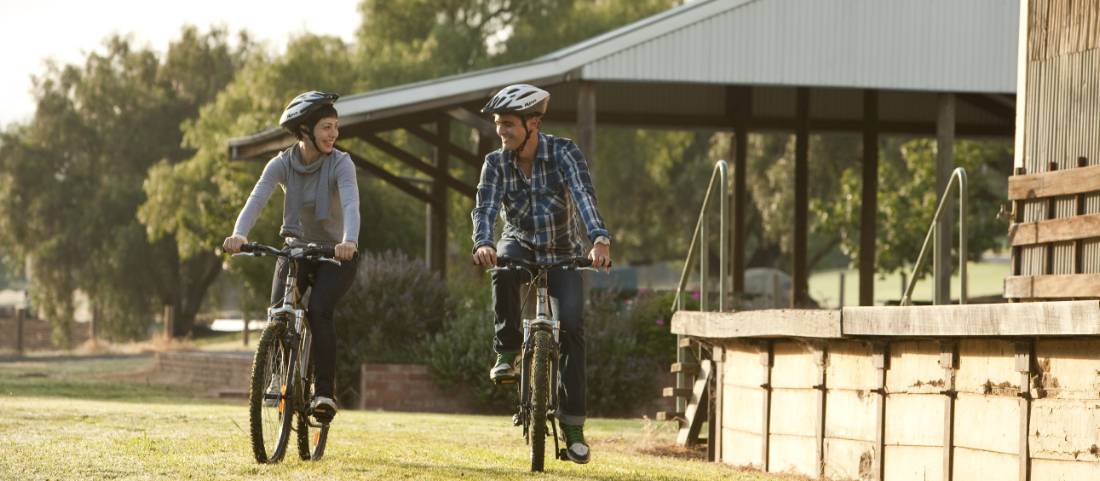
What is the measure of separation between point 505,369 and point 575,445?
483 mm

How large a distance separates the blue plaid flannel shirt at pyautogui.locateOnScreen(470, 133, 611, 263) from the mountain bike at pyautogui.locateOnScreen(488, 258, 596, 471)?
12 centimetres

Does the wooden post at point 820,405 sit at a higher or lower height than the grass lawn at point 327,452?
higher

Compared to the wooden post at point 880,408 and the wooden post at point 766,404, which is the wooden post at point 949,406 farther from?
the wooden post at point 766,404

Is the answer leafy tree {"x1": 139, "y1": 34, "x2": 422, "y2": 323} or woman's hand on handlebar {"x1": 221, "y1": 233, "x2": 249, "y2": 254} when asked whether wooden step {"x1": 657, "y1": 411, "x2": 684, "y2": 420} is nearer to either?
woman's hand on handlebar {"x1": 221, "y1": 233, "x2": 249, "y2": 254}

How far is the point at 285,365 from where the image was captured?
8328 millimetres

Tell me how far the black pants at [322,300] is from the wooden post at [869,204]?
14960 millimetres

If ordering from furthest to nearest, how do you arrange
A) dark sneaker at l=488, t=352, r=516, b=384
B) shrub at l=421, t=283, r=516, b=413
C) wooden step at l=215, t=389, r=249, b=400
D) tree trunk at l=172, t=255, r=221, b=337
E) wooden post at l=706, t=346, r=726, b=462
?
tree trunk at l=172, t=255, r=221, b=337 < wooden step at l=215, t=389, r=249, b=400 < shrub at l=421, t=283, r=516, b=413 < wooden post at l=706, t=346, r=726, b=462 < dark sneaker at l=488, t=352, r=516, b=384

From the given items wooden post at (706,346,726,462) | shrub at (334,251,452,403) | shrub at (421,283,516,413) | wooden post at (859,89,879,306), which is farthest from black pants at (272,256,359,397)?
wooden post at (859,89,879,306)

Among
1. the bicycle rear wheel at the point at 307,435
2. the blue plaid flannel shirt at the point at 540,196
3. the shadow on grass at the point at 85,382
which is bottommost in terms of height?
the shadow on grass at the point at 85,382

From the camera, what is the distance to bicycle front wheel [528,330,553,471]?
805cm

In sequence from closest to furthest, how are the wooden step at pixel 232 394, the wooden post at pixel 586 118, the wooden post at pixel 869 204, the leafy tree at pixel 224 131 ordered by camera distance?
the wooden post at pixel 586 118, the wooden step at pixel 232 394, the wooden post at pixel 869 204, the leafy tree at pixel 224 131

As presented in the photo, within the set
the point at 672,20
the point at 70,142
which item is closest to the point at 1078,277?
the point at 672,20

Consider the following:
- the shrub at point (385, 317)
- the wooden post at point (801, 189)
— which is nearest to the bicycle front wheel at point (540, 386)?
the shrub at point (385, 317)

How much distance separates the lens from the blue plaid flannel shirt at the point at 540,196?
822 centimetres
